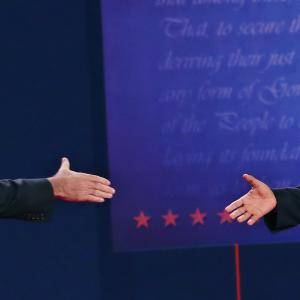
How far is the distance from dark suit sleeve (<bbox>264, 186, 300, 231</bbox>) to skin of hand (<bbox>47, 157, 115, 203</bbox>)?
451 millimetres

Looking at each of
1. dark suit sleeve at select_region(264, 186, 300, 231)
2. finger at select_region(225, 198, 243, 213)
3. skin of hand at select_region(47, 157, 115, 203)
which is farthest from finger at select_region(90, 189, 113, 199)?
dark suit sleeve at select_region(264, 186, 300, 231)

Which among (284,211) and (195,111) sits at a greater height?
(195,111)

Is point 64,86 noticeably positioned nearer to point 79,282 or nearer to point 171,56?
point 171,56

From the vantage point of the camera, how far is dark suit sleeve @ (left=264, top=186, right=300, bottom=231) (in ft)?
6.63

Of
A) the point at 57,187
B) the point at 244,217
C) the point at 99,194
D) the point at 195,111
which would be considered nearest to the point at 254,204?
the point at 244,217

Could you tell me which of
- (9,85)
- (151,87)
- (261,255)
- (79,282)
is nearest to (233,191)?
(261,255)

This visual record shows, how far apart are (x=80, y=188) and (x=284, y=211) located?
0.55 m

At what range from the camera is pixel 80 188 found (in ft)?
6.11

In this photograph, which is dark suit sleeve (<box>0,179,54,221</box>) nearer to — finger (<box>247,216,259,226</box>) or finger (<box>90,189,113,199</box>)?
finger (<box>90,189,113,199</box>)

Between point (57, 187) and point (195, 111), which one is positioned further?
point (195, 111)

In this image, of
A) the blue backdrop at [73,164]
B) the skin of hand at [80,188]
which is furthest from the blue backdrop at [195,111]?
the skin of hand at [80,188]

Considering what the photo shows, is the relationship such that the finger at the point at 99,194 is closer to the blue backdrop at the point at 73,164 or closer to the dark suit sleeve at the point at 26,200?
the dark suit sleeve at the point at 26,200

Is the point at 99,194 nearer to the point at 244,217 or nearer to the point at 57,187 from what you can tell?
the point at 57,187

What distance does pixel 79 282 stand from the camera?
273cm
